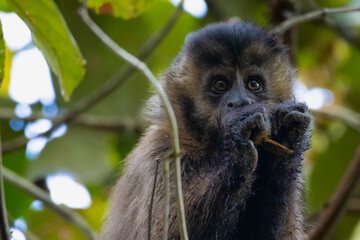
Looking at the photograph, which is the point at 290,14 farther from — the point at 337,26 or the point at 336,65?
the point at 336,65

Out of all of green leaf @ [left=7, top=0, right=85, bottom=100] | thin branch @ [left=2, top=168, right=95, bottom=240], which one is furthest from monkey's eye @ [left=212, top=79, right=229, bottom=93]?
thin branch @ [left=2, top=168, right=95, bottom=240]

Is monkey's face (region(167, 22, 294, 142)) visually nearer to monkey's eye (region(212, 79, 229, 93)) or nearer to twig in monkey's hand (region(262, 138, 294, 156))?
monkey's eye (region(212, 79, 229, 93))

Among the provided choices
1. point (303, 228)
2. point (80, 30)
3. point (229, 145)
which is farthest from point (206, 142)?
point (80, 30)

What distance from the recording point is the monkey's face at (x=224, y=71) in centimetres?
412

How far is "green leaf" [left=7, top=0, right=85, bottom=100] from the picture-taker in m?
2.93

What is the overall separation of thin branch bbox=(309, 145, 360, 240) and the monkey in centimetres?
66

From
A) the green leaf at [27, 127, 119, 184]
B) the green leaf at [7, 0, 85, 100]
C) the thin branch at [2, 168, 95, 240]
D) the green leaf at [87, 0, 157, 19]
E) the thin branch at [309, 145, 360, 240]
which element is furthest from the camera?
the green leaf at [27, 127, 119, 184]

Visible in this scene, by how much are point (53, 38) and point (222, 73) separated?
1393 millimetres

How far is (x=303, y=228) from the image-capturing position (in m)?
4.25

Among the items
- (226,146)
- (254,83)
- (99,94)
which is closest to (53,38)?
(226,146)

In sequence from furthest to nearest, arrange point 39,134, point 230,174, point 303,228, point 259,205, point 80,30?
point 80,30 < point 39,134 < point 303,228 < point 259,205 < point 230,174

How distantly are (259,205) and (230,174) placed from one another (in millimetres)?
363

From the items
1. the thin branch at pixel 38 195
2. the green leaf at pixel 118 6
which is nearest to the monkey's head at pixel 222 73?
the green leaf at pixel 118 6

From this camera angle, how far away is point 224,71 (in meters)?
4.18
